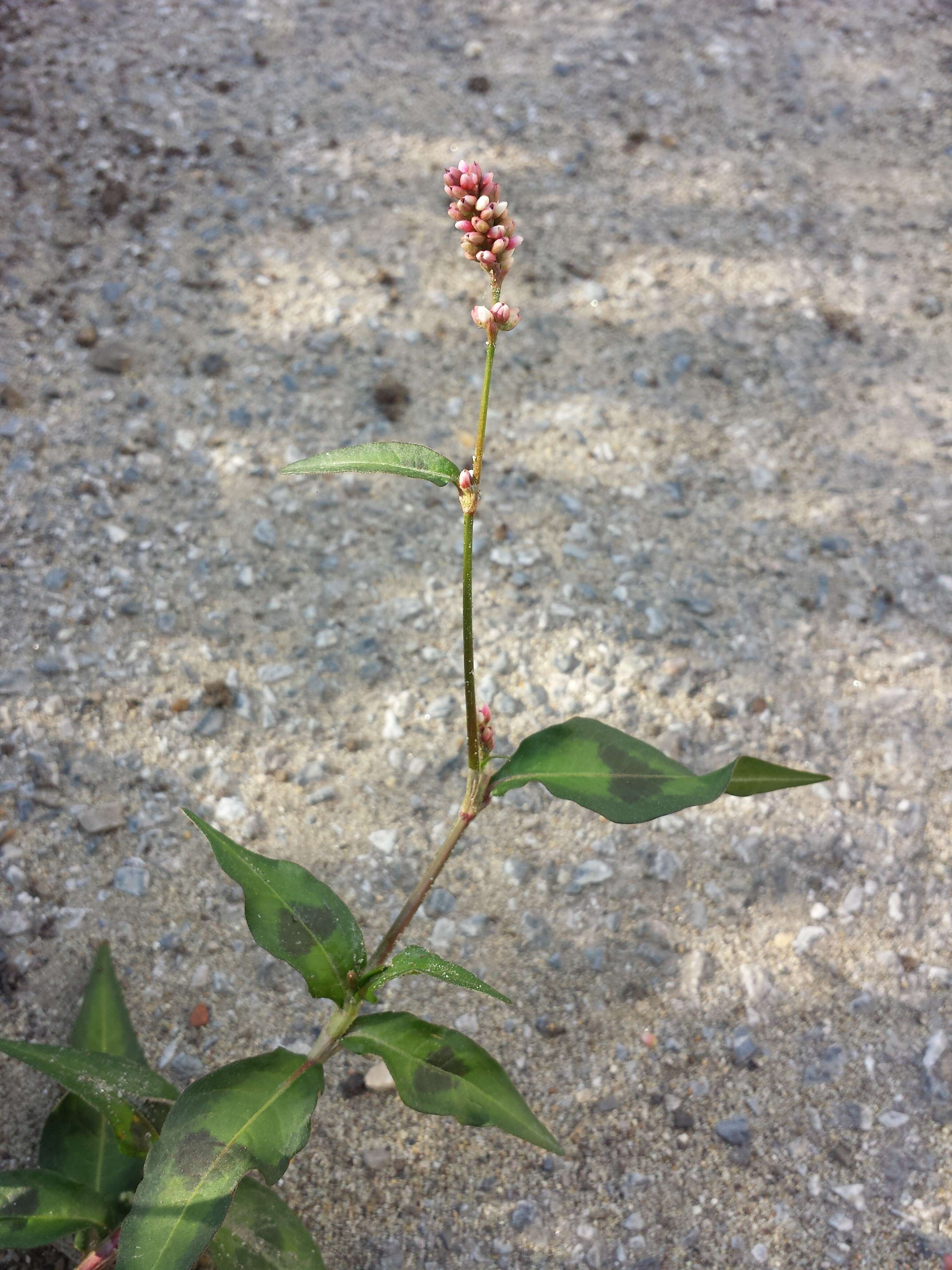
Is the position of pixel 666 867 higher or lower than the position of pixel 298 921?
lower

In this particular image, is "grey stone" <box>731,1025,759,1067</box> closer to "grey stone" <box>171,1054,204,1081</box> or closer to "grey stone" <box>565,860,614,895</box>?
"grey stone" <box>565,860,614,895</box>

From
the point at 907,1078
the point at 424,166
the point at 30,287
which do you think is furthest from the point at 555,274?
the point at 907,1078

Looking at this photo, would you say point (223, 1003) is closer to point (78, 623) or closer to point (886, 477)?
point (78, 623)

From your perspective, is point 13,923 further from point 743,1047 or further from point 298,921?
point 743,1047

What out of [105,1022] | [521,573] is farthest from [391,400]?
[105,1022]

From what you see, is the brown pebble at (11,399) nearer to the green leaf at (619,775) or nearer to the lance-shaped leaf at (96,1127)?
the lance-shaped leaf at (96,1127)
